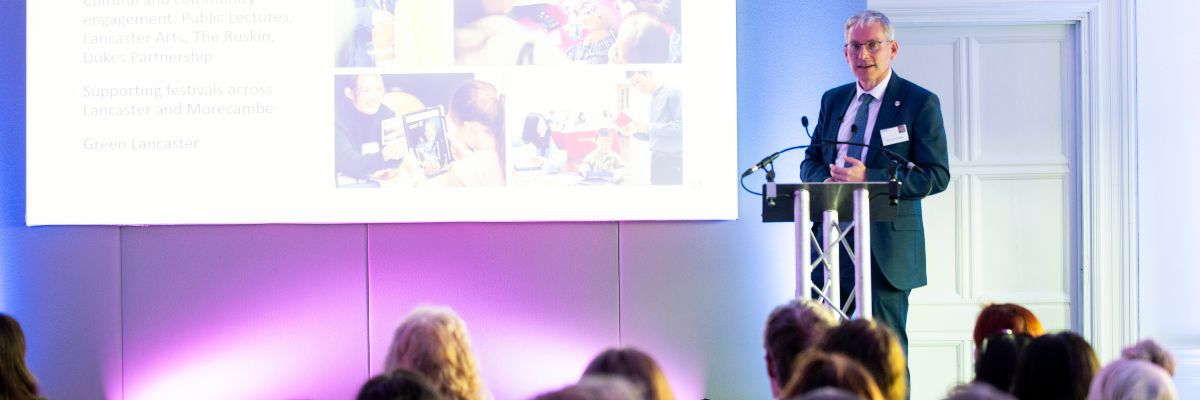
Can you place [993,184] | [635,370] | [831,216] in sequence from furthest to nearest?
[993,184] < [831,216] < [635,370]

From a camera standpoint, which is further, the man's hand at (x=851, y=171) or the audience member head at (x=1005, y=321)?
the man's hand at (x=851, y=171)

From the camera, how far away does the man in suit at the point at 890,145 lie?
404cm

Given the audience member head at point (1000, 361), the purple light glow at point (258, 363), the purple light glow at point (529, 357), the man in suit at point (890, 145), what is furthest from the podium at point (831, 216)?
the purple light glow at point (258, 363)

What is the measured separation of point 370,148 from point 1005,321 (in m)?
2.66

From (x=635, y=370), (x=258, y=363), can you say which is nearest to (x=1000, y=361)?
(x=635, y=370)

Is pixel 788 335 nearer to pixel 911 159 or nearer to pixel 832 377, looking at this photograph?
pixel 832 377

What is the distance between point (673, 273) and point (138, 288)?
7.36ft

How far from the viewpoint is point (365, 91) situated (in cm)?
488

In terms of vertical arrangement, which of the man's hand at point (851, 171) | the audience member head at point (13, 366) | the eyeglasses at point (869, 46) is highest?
the eyeglasses at point (869, 46)

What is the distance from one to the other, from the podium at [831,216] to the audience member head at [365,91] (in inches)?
74.3

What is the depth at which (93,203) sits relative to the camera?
16.1 feet

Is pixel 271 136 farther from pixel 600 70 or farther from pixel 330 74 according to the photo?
pixel 600 70

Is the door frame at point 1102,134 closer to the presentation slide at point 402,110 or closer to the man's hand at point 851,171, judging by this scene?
the presentation slide at point 402,110

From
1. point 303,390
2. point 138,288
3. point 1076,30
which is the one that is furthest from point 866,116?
point 138,288
